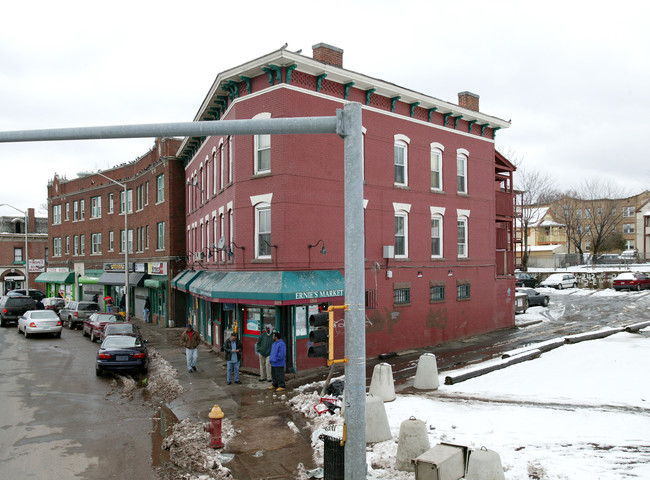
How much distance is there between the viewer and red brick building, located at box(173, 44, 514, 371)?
1802 cm

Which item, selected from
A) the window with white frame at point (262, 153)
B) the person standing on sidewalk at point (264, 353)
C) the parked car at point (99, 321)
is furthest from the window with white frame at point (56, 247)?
the person standing on sidewalk at point (264, 353)

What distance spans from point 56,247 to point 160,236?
24383 mm

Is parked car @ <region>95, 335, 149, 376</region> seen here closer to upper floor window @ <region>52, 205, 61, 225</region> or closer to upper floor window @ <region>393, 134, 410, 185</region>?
upper floor window @ <region>393, 134, 410, 185</region>

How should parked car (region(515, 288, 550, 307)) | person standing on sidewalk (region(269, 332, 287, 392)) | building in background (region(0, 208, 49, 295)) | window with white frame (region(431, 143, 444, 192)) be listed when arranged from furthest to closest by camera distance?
building in background (region(0, 208, 49, 295)) → parked car (region(515, 288, 550, 307)) → window with white frame (region(431, 143, 444, 192)) → person standing on sidewalk (region(269, 332, 287, 392))

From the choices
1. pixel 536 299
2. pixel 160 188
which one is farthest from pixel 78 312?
pixel 536 299

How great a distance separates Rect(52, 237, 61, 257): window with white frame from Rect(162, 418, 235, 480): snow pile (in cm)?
4710

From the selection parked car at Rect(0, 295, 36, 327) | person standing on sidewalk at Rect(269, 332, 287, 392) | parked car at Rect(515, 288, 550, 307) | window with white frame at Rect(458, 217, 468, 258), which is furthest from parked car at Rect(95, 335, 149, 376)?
parked car at Rect(515, 288, 550, 307)

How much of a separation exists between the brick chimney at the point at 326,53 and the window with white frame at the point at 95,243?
1292 inches

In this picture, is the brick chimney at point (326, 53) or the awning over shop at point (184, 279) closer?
the brick chimney at point (326, 53)

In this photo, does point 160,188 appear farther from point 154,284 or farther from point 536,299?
point 536,299

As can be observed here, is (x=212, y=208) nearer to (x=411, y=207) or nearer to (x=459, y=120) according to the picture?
(x=411, y=207)

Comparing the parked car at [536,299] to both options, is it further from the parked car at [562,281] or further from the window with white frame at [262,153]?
the window with white frame at [262,153]

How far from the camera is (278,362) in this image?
15.4 metres

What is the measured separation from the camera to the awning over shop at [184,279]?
87.6 feet
